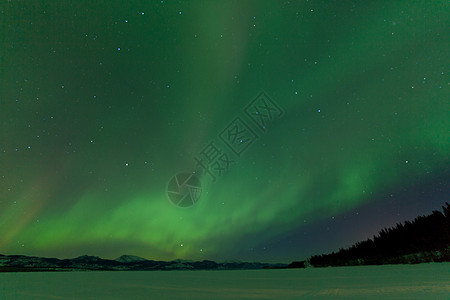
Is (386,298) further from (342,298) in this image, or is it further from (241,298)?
(241,298)

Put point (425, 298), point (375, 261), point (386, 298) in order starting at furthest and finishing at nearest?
point (375, 261) → point (386, 298) → point (425, 298)

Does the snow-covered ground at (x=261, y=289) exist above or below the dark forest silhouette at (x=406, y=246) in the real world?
below

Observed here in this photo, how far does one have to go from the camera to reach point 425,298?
29.7 feet

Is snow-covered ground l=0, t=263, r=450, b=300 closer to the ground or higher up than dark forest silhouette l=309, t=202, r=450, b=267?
closer to the ground

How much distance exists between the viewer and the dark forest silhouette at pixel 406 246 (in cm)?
6856

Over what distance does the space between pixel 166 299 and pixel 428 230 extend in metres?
82.7

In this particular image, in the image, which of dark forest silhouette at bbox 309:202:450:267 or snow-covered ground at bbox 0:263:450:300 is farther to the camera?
dark forest silhouette at bbox 309:202:450:267

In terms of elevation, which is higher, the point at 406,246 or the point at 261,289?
the point at 406,246

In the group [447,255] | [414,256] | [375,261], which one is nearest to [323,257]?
[375,261]

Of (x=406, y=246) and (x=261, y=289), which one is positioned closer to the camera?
Answer: (x=261, y=289)

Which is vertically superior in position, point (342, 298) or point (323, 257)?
point (323, 257)

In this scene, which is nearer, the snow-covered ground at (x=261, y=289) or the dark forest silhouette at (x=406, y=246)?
the snow-covered ground at (x=261, y=289)

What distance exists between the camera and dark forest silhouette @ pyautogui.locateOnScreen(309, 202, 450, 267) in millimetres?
68562

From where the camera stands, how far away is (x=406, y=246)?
81.2 meters
